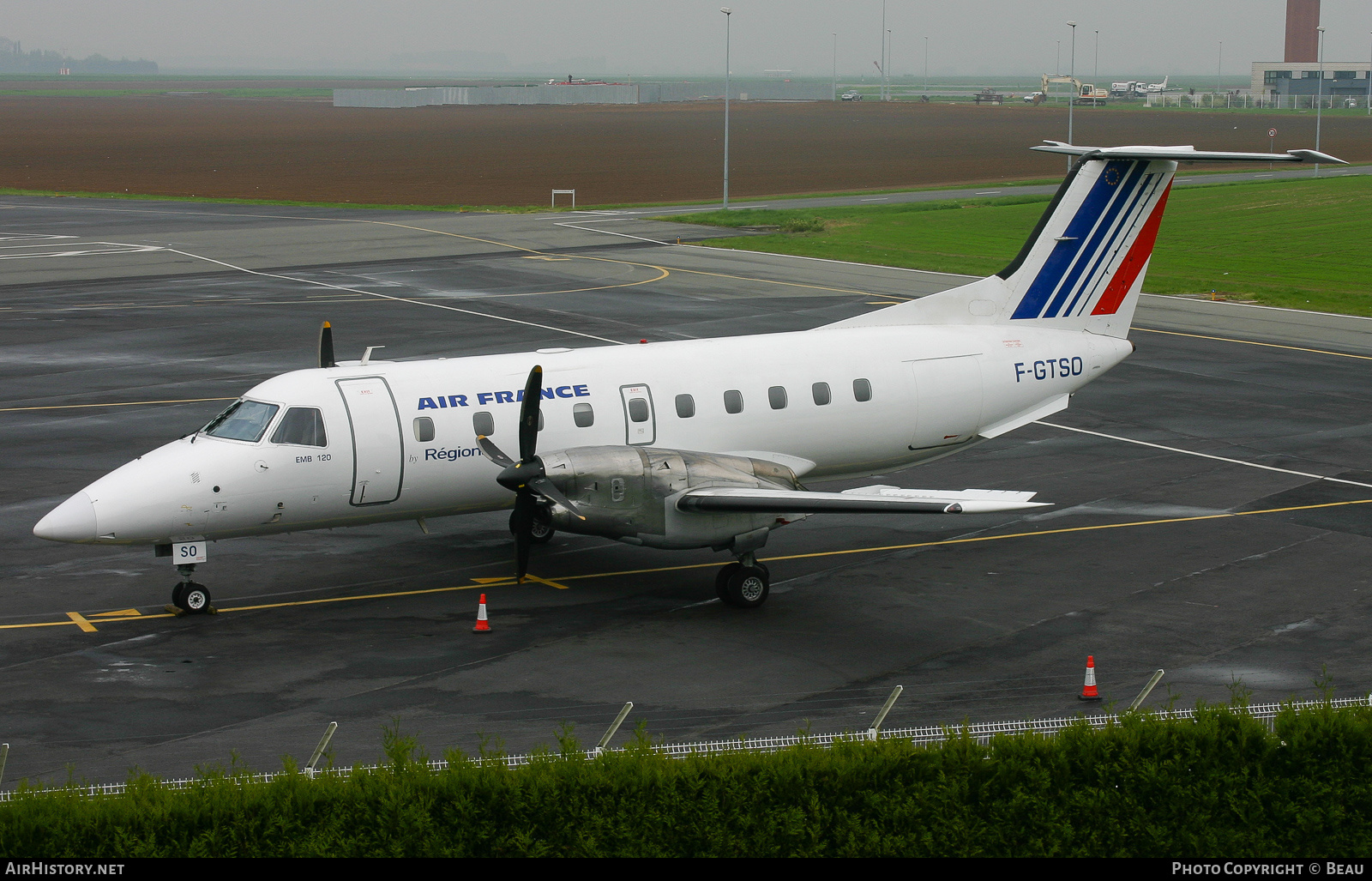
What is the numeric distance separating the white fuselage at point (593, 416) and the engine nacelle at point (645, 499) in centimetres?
160

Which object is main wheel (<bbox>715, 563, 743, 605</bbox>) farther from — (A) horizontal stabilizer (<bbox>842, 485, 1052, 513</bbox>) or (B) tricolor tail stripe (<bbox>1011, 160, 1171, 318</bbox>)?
(B) tricolor tail stripe (<bbox>1011, 160, 1171, 318</bbox>)

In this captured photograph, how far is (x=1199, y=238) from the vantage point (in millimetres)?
71125

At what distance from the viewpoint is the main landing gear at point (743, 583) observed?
2116 cm

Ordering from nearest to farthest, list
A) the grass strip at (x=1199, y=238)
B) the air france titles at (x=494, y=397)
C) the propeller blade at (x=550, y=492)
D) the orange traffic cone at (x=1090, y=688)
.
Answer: the orange traffic cone at (x=1090, y=688)
the propeller blade at (x=550, y=492)
the air france titles at (x=494, y=397)
the grass strip at (x=1199, y=238)

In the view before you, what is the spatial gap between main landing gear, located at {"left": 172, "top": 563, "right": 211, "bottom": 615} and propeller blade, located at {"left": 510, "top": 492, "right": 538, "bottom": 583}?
483cm

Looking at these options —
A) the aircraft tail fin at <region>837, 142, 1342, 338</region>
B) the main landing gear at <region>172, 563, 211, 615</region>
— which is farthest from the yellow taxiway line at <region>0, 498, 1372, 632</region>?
the aircraft tail fin at <region>837, 142, 1342, 338</region>

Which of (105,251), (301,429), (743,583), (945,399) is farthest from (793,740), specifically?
(105,251)

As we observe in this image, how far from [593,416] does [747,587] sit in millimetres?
3860

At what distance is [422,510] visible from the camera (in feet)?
72.7

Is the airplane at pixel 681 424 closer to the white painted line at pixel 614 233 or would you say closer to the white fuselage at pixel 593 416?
the white fuselage at pixel 593 416

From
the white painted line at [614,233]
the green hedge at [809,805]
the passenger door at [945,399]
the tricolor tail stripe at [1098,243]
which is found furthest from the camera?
the white painted line at [614,233]

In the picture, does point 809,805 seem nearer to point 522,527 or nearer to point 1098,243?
point 522,527

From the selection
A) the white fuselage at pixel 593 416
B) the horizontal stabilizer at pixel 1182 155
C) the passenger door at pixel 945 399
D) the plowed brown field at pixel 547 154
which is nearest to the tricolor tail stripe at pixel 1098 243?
the horizontal stabilizer at pixel 1182 155

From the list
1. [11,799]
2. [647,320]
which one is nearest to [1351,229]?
[647,320]
